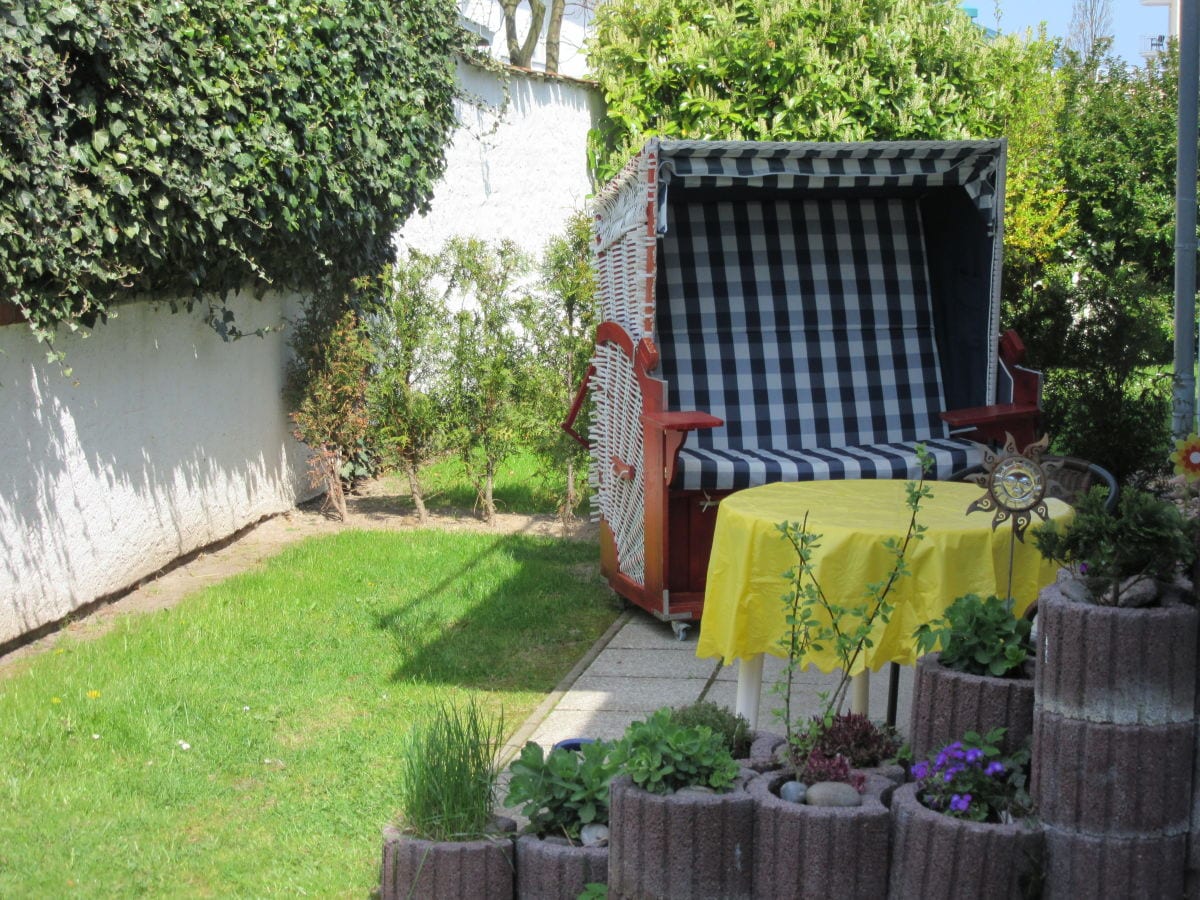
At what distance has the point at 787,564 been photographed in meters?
4.10

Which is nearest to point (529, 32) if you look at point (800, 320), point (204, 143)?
point (800, 320)

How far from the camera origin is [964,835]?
2.78 m

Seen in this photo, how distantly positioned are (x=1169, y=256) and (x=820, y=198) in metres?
10.6

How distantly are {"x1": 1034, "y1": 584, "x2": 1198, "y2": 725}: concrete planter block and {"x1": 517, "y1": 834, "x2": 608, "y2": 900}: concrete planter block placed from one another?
1.15 meters

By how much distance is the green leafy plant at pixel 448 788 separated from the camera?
10.7 ft

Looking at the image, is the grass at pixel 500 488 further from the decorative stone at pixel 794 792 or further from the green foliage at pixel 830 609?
the decorative stone at pixel 794 792

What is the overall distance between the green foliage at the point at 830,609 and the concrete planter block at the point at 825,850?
0.46 metres

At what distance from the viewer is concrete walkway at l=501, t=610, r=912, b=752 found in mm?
4996

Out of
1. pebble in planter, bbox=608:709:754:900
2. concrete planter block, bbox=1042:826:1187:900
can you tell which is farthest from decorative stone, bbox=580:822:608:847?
concrete planter block, bbox=1042:826:1187:900

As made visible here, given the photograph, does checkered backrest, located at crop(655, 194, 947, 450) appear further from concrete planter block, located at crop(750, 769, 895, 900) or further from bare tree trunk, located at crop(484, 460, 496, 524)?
concrete planter block, located at crop(750, 769, 895, 900)

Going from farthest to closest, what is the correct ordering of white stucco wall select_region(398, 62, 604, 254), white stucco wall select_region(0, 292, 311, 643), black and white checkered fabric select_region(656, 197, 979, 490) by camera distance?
white stucco wall select_region(398, 62, 604, 254) < black and white checkered fabric select_region(656, 197, 979, 490) < white stucco wall select_region(0, 292, 311, 643)

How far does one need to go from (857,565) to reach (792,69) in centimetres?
909

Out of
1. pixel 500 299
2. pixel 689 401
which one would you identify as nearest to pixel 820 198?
pixel 689 401

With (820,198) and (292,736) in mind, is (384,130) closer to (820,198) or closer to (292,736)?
(820,198)
